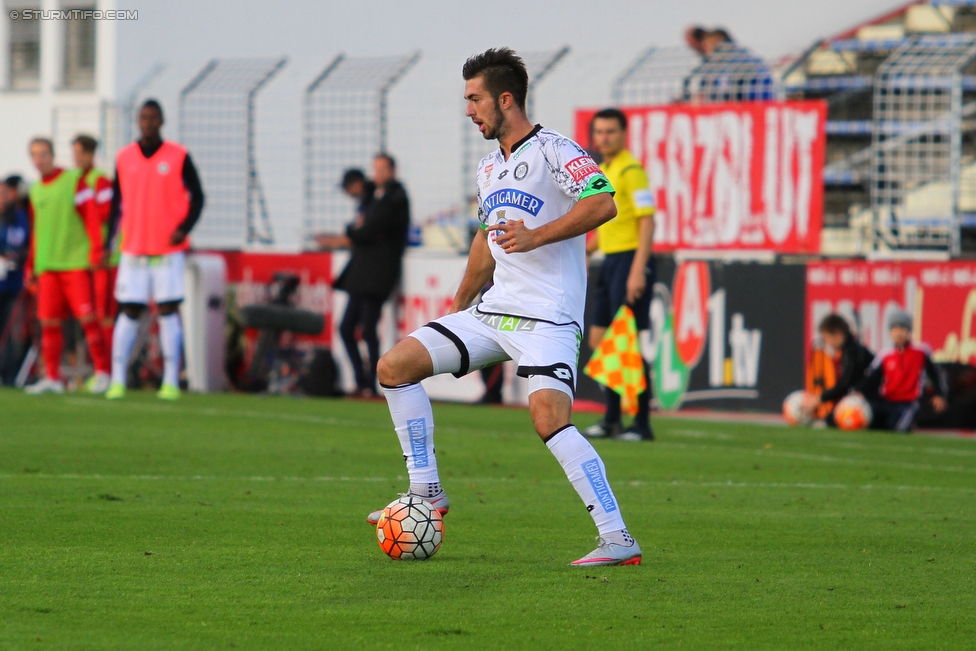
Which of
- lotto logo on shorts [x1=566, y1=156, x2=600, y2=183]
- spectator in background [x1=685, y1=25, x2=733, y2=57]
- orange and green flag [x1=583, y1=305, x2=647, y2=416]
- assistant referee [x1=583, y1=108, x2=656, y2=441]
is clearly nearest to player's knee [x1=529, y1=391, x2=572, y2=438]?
lotto logo on shorts [x1=566, y1=156, x2=600, y2=183]

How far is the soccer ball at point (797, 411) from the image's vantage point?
12.4 metres

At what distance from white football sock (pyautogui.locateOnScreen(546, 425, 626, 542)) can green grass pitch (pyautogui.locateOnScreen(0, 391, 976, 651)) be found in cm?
18

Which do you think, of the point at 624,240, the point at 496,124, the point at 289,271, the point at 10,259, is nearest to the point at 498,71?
the point at 496,124

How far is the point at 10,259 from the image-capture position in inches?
614

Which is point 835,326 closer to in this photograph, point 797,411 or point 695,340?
point 797,411

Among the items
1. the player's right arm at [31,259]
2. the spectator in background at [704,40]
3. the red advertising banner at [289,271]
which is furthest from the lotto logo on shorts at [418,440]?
the red advertising banner at [289,271]

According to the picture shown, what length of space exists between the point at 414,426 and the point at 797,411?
7.52 m

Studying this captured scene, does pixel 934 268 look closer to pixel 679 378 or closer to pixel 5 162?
pixel 679 378

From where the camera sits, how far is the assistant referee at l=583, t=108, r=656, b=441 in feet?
32.0

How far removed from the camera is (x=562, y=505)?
6859 mm

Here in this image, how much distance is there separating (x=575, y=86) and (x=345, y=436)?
592cm

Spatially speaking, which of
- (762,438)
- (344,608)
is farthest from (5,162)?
(344,608)

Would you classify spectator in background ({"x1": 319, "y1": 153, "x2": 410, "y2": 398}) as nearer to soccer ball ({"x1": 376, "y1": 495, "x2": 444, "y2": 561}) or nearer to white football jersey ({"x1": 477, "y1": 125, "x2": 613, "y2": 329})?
white football jersey ({"x1": 477, "y1": 125, "x2": 613, "y2": 329})

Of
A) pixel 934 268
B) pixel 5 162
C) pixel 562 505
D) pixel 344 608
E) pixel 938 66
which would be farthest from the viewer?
pixel 5 162
